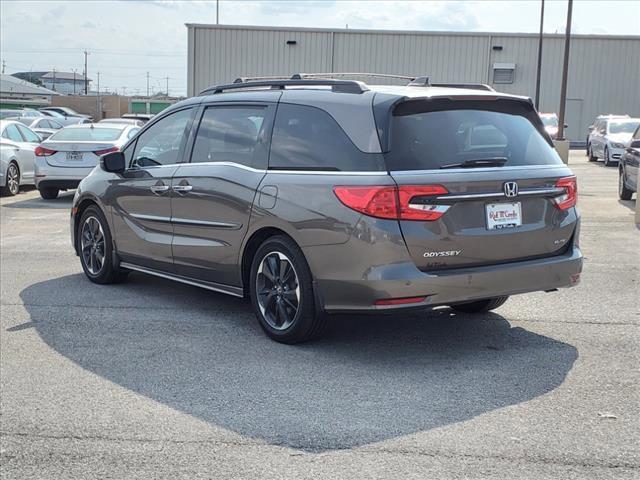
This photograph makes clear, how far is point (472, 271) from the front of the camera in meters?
5.43

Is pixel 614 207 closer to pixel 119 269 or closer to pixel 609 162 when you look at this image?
pixel 119 269

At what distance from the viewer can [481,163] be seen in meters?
5.52

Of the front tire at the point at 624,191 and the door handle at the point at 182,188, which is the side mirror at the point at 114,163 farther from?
the front tire at the point at 624,191

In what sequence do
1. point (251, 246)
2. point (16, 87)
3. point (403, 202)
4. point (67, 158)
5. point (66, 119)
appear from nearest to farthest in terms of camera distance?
point (403, 202) → point (251, 246) → point (67, 158) → point (66, 119) → point (16, 87)

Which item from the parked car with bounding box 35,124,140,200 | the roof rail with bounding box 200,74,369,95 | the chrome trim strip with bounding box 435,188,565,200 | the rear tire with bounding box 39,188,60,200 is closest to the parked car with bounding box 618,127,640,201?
the chrome trim strip with bounding box 435,188,565,200

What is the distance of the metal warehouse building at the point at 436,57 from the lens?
157 ft

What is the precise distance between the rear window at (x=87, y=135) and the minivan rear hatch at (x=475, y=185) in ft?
38.3

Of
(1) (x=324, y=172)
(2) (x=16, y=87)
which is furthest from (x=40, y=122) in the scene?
(2) (x=16, y=87)

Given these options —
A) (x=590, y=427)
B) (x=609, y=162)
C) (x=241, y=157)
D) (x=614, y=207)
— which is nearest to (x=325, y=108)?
(x=241, y=157)

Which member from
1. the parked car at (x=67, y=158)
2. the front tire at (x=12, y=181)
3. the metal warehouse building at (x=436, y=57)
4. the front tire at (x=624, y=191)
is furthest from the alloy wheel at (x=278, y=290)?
the metal warehouse building at (x=436, y=57)

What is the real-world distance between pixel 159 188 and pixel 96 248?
143 cm

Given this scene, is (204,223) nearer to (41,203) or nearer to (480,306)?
(480,306)

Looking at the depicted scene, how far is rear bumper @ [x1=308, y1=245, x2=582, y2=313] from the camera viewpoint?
5273mm

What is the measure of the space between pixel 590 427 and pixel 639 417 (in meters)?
0.33
